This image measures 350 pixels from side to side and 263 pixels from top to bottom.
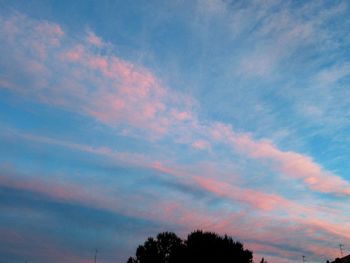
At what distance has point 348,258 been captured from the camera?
73.7m

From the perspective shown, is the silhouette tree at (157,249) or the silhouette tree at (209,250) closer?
the silhouette tree at (209,250)

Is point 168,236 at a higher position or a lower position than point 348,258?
higher

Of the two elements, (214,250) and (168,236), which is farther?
(168,236)

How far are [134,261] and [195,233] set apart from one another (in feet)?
94.0

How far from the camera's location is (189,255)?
75.1 metres

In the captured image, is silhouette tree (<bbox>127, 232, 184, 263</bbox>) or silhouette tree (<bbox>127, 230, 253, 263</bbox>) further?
silhouette tree (<bbox>127, 232, 184, 263</bbox>)

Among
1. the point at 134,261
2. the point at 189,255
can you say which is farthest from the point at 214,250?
the point at 134,261

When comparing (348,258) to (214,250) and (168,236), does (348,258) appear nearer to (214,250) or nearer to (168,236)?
(214,250)

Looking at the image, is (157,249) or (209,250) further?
(157,249)

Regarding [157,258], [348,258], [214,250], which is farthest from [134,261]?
[348,258]

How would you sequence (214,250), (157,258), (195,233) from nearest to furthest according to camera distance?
(214,250) → (195,233) → (157,258)

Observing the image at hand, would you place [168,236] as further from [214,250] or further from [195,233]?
[214,250]

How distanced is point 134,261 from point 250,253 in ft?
123

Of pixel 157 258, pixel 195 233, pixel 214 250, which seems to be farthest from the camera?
pixel 157 258
